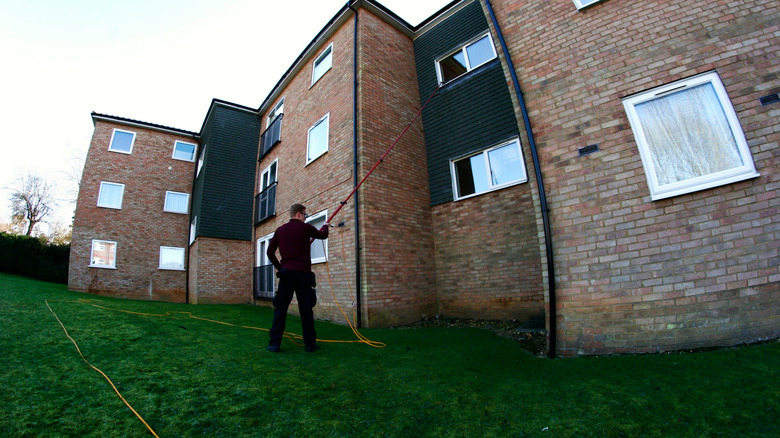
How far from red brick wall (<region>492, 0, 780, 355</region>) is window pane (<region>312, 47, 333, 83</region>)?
6923 mm

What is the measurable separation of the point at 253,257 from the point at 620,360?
39.7ft

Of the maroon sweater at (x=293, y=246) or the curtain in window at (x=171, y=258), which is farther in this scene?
the curtain in window at (x=171, y=258)

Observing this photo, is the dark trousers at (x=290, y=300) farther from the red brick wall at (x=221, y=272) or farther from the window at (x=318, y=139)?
the red brick wall at (x=221, y=272)

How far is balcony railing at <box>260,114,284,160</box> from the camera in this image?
38.9 ft

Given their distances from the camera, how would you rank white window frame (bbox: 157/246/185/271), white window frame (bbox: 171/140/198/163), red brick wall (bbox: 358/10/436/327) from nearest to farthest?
red brick wall (bbox: 358/10/436/327), white window frame (bbox: 157/246/185/271), white window frame (bbox: 171/140/198/163)

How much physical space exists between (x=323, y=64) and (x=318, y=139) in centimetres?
266

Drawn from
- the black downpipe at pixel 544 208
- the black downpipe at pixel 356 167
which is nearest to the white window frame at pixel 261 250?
the black downpipe at pixel 356 167

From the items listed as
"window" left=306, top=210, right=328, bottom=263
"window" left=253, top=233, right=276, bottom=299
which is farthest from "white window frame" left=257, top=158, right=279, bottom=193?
"window" left=306, top=210, right=328, bottom=263

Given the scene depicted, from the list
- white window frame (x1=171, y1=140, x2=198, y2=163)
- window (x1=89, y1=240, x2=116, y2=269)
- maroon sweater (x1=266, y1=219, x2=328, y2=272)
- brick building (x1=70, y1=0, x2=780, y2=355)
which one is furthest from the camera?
white window frame (x1=171, y1=140, x2=198, y2=163)

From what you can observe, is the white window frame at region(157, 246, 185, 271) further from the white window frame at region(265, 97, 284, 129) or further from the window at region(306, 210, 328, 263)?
the window at region(306, 210, 328, 263)

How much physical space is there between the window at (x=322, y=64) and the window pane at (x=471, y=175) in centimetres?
495

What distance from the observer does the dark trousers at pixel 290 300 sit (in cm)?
417

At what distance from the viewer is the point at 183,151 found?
1636 cm

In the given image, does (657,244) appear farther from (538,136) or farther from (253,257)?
(253,257)
